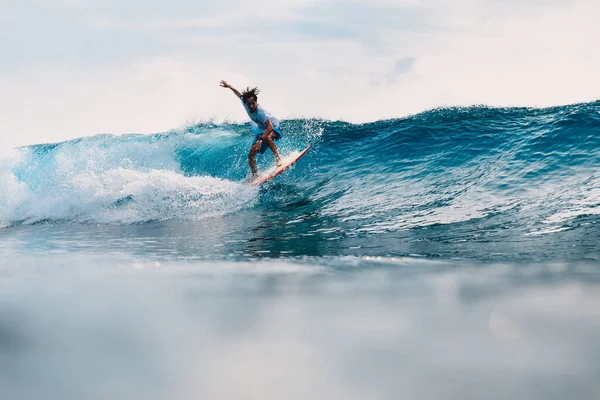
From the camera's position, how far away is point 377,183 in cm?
902

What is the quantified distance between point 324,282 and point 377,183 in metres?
5.55

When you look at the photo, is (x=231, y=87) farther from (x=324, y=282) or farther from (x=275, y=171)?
(x=324, y=282)

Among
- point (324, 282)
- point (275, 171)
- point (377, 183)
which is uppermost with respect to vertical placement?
point (275, 171)

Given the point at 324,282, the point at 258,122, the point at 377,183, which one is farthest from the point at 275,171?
the point at 324,282

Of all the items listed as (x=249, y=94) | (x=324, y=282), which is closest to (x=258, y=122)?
(x=249, y=94)

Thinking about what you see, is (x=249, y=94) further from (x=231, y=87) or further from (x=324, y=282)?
(x=324, y=282)

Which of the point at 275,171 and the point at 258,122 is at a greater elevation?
the point at 258,122

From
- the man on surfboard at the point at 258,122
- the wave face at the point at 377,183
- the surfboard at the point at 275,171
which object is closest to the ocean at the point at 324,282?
the wave face at the point at 377,183

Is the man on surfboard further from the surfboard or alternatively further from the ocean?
the ocean

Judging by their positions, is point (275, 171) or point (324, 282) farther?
point (275, 171)

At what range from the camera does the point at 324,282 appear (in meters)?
3.66

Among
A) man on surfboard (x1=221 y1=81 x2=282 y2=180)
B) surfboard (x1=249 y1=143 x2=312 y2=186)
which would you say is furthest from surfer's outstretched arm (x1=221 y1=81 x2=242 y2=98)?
surfboard (x1=249 y1=143 x2=312 y2=186)

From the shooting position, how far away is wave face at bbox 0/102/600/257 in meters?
5.62

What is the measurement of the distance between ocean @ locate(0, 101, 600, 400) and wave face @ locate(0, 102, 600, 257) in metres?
0.06
